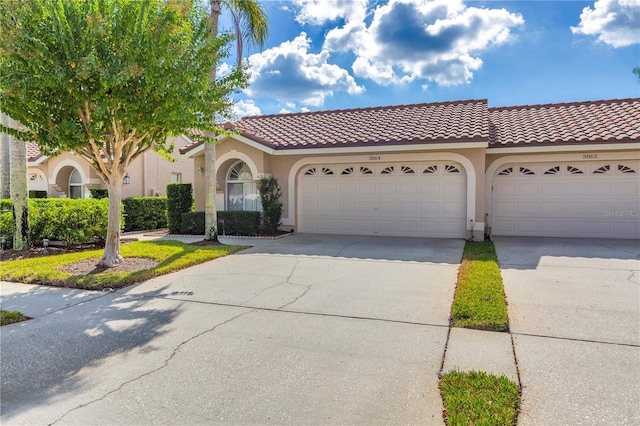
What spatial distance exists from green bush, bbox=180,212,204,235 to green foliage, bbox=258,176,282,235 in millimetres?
2243

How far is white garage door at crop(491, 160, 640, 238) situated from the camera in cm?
1198

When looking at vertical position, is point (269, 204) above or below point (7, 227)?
above

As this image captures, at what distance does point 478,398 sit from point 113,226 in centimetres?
782

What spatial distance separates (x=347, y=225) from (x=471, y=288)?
25.5 ft

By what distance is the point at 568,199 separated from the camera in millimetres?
12414

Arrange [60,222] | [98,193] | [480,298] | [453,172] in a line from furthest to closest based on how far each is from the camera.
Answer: [98,193]
[453,172]
[60,222]
[480,298]

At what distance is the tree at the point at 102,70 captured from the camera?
6.36 meters

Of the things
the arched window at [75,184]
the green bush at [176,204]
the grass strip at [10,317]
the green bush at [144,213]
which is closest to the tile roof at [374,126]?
the green bush at [176,204]

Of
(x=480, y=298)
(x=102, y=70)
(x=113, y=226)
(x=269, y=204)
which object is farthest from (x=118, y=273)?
(x=480, y=298)

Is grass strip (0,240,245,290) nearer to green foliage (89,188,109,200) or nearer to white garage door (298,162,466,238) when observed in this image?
white garage door (298,162,466,238)

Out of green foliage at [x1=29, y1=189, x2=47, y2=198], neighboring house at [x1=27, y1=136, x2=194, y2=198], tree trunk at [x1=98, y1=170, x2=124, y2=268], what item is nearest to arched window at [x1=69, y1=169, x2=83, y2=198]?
neighboring house at [x1=27, y1=136, x2=194, y2=198]

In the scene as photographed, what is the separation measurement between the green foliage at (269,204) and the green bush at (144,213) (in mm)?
5820

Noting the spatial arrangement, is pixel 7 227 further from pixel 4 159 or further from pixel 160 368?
pixel 160 368

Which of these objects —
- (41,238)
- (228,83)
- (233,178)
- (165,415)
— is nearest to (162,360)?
(165,415)
